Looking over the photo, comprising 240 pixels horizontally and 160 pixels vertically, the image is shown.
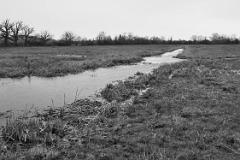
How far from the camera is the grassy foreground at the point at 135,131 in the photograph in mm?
6270

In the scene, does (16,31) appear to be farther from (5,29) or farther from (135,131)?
(135,131)

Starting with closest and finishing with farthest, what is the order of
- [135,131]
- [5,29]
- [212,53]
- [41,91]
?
Answer: [135,131] → [41,91] → [212,53] → [5,29]

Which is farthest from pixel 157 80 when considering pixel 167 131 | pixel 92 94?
pixel 167 131

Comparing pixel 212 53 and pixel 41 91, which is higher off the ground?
pixel 212 53

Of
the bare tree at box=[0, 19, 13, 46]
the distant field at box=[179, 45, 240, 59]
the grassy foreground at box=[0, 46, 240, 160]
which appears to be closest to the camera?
the grassy foreground at box=[0, 46, 240, 160]

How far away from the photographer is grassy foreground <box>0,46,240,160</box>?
6.27 m

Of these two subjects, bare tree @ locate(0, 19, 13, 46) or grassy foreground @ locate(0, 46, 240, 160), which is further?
bare tree @ locate(0, 19, 13, 46)

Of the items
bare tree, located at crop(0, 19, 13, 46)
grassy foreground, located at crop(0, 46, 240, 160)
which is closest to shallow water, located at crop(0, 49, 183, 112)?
grassy foreground, located at crop(0, 46, 240, 160)

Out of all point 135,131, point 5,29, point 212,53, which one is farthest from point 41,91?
point 5,29

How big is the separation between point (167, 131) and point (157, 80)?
10245 mm

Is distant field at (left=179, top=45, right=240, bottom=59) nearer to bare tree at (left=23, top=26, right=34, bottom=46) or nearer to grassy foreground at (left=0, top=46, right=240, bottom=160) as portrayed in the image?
grassy foreground at (left=0, top=46, right=240, bottom=160)

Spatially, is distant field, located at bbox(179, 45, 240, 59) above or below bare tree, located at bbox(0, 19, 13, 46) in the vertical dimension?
below

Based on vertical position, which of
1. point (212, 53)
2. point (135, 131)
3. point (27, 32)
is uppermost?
point (27, 32)

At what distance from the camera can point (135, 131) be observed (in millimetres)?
7844
